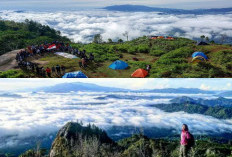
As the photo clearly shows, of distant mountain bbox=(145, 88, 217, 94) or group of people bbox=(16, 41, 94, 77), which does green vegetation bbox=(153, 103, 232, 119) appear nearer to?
distant mountain bbox=(145, 88, 217, 94)

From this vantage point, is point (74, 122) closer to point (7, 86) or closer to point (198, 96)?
point (7, 86)

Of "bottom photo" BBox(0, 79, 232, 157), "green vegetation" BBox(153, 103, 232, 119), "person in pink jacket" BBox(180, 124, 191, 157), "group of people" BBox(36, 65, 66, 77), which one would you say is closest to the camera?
"person in pink jacket" BBox(180, 124, 191, 157)

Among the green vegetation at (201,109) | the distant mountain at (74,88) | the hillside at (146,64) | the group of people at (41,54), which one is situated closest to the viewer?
the green vegetation at (201,109)

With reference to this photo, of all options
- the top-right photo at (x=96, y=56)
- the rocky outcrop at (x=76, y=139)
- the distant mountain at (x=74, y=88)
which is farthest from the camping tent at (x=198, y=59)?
the rocky outcrop at (x=76, y=139)

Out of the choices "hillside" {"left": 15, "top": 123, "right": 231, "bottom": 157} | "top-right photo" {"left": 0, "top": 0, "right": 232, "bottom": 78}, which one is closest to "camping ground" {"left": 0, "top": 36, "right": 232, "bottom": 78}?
"top-right photo" {"left": 0, "top": 0, "right": 232, "bottom": 78}

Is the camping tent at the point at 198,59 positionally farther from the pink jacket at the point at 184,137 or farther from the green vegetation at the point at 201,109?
the pink jacket at the point at 184,137

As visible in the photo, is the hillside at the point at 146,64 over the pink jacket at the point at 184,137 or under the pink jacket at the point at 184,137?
under

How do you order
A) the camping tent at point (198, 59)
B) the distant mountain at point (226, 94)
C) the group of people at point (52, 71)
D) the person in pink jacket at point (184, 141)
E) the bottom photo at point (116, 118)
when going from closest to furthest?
the person in pink jacket at point (184, 141) → the bottom photo at point (116, 118) → the distant mountain at point (226, 94) → the group of people at point (52, 71) → the camping tent at point (198, 59)

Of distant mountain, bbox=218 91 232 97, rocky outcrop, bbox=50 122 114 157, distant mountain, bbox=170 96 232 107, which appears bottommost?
rocky outcrop, bbox=50 122 114 157

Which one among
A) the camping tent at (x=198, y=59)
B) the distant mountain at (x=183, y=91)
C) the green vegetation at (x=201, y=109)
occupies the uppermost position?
the distant mountain at (x=183, y=91)
